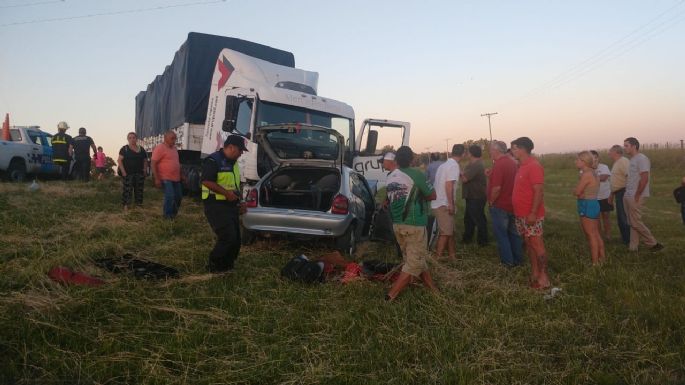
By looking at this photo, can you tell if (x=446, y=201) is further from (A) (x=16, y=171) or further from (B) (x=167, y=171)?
(A) (x=16, y=171)

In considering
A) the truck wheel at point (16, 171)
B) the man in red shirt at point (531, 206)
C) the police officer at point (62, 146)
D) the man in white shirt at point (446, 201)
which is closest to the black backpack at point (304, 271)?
the man in white shirt at point (446, 201)

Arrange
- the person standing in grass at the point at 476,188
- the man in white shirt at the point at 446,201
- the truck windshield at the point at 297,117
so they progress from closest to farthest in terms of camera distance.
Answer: the man in white shirt at the point at 446,201 → the person standing in grass at the point at 476,188 → the truck windshield at the point at 297,117

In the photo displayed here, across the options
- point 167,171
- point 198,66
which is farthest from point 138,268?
point 198,66

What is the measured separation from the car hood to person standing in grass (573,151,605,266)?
11.2ft

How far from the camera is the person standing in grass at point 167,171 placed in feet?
26.9

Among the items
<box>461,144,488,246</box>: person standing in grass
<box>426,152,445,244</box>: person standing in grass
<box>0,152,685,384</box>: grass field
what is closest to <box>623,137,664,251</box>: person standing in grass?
<box>0,152,685,384</box>: grass field

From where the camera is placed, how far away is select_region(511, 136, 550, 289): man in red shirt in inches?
206

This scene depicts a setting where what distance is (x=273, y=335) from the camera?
3.51 m

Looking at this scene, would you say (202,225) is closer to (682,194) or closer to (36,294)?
(36,294)

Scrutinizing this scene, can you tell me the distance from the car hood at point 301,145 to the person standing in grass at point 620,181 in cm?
461

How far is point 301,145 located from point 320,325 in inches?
208

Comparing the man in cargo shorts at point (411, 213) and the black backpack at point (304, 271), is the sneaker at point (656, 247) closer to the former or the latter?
the man in cargo shorts at point (411, 213)

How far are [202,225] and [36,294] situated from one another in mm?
4528

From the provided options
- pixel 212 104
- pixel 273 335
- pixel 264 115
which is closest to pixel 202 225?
pixel 264 115
